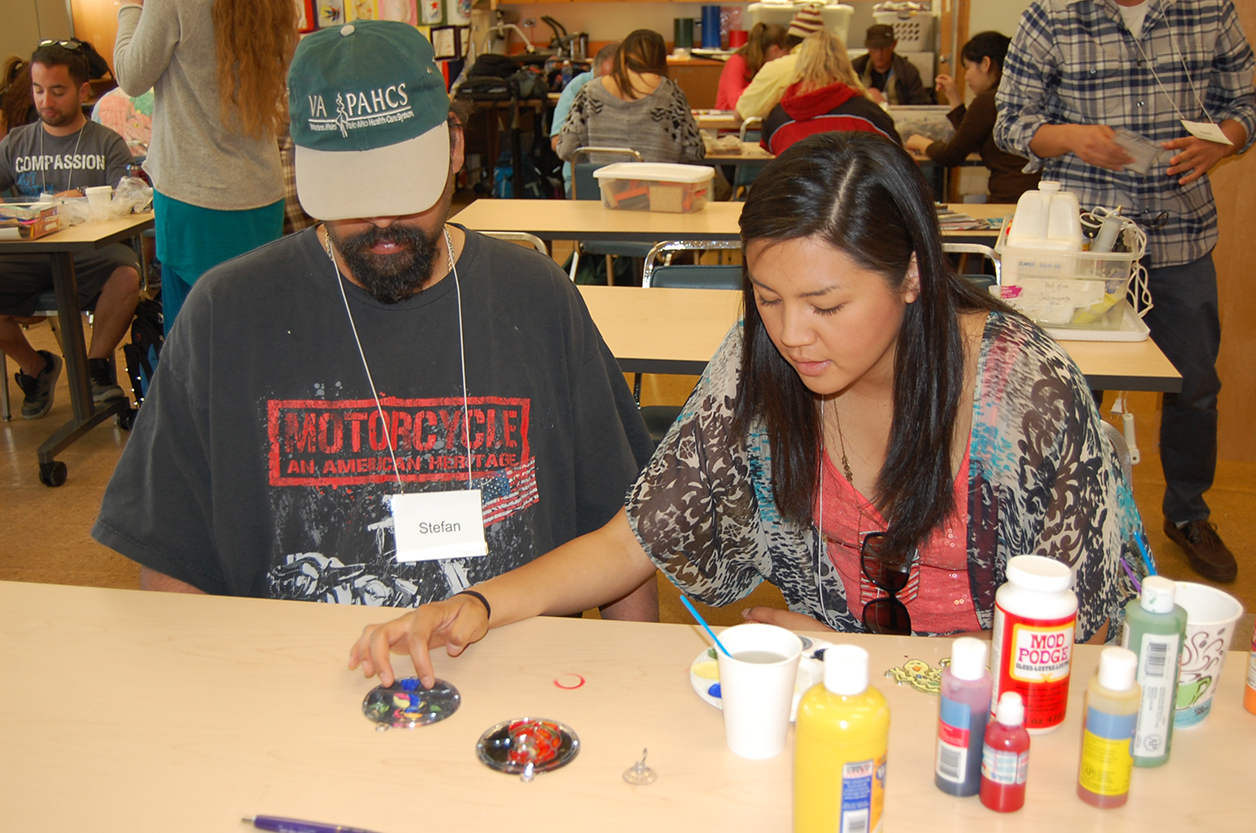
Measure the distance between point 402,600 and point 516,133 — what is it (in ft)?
22.2

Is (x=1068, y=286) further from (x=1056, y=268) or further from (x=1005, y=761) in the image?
(x=1005, y=761)

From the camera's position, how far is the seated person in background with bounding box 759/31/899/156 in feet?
13.9

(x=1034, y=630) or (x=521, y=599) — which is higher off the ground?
(x=1034, y=630)

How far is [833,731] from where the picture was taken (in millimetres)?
827

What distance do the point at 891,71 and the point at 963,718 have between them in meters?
7.14

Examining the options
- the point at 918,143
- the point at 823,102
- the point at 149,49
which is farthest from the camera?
the point at 918,143

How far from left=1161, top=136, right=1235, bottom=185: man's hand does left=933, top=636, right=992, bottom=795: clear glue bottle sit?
2.32 meters

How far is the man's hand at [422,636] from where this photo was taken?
45.7 inches

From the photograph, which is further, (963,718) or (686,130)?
(686,130)

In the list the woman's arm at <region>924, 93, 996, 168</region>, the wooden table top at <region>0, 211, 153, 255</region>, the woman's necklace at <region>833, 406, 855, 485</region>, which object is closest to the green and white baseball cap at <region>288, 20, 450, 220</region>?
the woman's necklace at <region>833, 406, 855, 485</region>

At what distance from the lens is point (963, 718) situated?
0.91 metres

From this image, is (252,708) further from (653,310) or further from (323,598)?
(653,310)

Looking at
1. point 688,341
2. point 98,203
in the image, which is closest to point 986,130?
point 688,341

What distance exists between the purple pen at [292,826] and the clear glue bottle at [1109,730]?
0.64 metres
